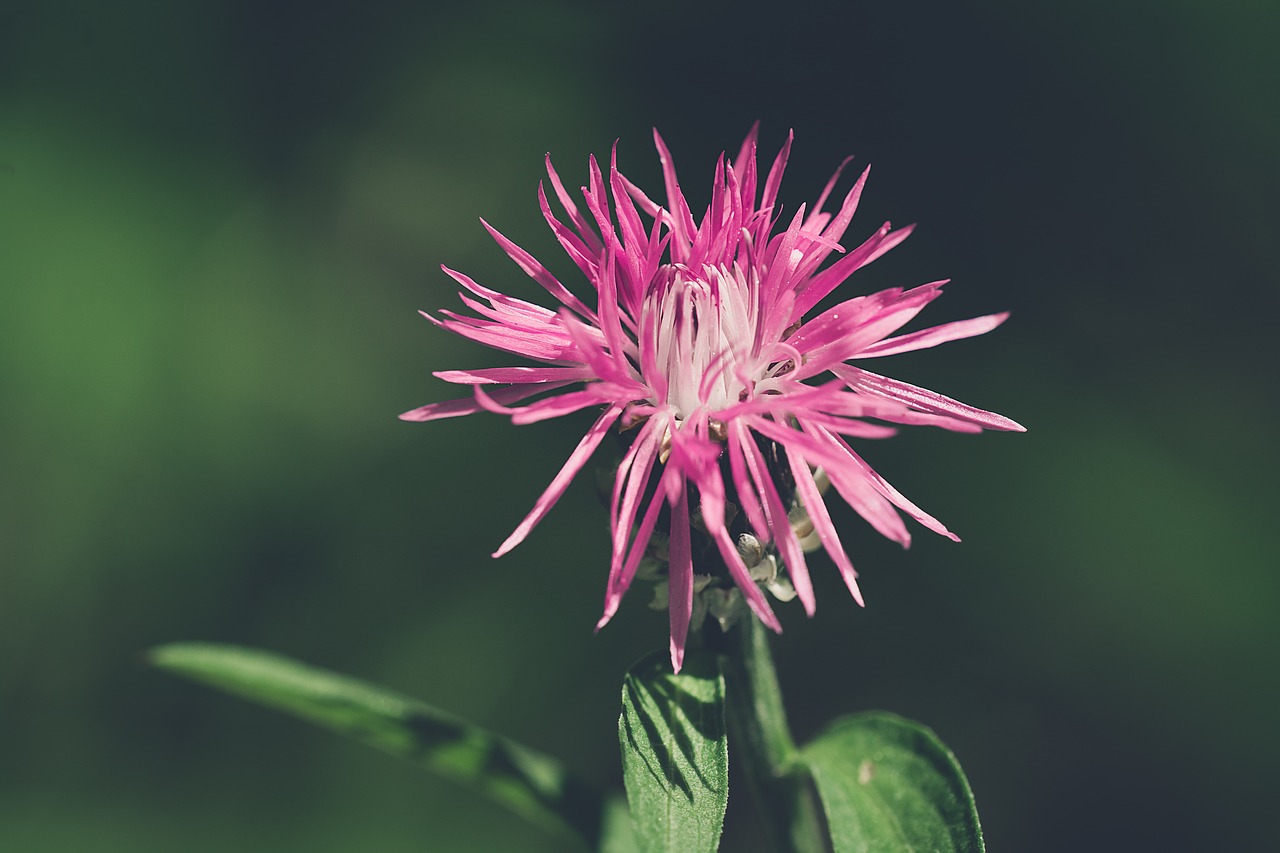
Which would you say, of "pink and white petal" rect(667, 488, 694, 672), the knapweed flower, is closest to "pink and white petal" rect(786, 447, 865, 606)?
the knapweed flower

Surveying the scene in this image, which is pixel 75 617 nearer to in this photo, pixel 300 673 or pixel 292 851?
pixel 292 851

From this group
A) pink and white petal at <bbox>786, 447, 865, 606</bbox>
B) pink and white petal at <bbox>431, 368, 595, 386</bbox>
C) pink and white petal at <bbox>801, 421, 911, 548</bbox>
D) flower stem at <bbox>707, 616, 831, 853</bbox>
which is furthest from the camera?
flower stem at <bbox>707, 616, 831, 853</bbox>

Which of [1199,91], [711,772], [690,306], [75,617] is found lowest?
[711,772]

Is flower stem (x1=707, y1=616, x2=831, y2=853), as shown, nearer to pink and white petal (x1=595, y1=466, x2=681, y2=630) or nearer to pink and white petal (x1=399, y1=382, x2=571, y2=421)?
pink and white petal (x1=595, y1=466, x2=681, y2=630)

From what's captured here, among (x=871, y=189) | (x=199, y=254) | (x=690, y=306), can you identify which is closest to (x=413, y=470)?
(x=199, y=254)

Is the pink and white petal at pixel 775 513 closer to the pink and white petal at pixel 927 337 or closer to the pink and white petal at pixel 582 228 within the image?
the pink and white petal at pixel 927 337

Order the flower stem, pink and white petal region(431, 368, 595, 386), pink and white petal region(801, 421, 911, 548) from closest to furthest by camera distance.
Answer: pink and white petal region(801, 421, 911, 548)
pink and white petal region(431, 368, 595, 386)
the flower stem
